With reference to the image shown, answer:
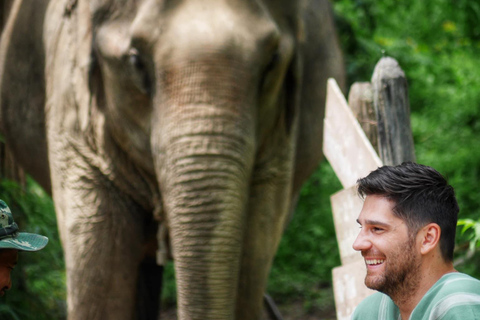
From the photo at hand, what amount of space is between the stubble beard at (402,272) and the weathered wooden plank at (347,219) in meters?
1.22

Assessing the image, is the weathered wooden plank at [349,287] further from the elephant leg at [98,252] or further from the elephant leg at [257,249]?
the elephant leg at [98,252]

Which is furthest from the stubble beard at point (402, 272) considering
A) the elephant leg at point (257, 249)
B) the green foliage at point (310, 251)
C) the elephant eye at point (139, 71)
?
the green foliage at point (310, 251)

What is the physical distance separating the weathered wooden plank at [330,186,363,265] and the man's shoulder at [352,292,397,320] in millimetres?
1020

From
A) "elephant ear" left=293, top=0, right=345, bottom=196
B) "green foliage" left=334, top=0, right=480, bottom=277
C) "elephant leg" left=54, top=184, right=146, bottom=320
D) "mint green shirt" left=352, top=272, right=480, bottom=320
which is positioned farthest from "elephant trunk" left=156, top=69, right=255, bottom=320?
"green foliage" left=334, top=0, right=480, bottom=277

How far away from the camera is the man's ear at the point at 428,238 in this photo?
235cm

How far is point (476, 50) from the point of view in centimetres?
803

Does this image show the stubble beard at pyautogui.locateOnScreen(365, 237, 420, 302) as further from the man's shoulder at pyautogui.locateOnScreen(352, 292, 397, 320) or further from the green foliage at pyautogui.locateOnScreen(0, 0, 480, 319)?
the green foliage at pyautogui.locateOnScreen(0, 0, 480, 319)

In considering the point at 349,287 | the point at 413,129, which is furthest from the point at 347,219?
the point at 413,129

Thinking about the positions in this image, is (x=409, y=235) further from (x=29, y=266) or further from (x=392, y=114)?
(x=29, y=266)

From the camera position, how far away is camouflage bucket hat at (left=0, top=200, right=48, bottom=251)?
2691mm

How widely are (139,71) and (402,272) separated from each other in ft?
9.00

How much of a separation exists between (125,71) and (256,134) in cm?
76

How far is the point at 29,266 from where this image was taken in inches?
245

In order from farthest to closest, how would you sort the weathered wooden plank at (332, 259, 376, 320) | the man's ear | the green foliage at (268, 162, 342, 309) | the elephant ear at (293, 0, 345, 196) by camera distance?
1. the green foliage at (268, 162, 342, 309)
2. the elephant ear at (293, 0, 345, 196)
3. the weathered wooden plank at (332, 259, 376, 320)
4. the man's ear
